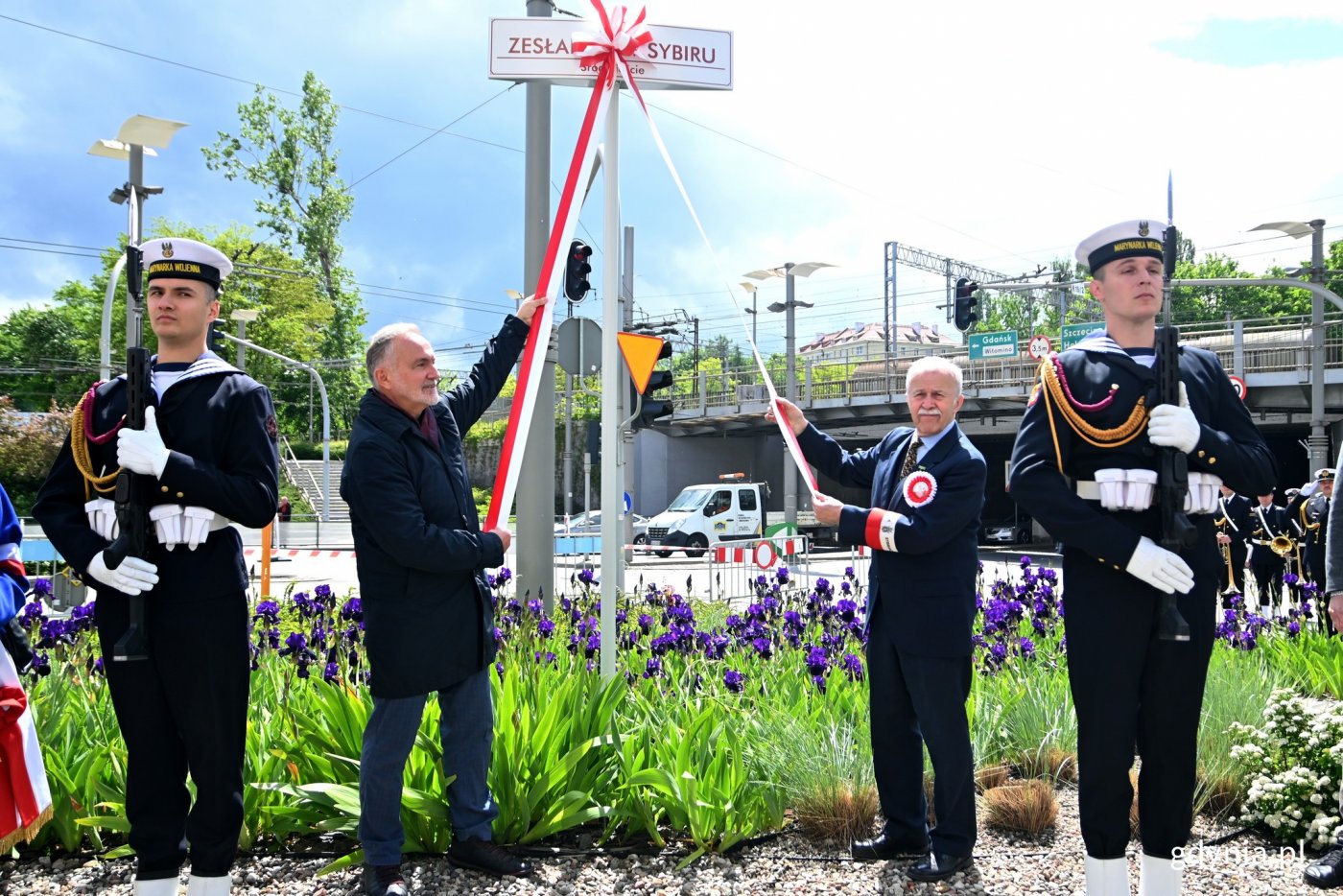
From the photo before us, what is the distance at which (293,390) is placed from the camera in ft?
183

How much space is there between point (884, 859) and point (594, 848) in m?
1.02

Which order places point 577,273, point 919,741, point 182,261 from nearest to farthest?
1. point 182,261
2. point 919,741
3. point 577,273

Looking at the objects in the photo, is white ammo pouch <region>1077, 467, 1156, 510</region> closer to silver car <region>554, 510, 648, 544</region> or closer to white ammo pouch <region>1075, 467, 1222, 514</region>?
white ammo pouch <region>1075, 467, 1222, 514</region>

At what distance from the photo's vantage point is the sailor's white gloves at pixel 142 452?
2957 millimetres

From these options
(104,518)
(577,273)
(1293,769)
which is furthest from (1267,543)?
(104,518)

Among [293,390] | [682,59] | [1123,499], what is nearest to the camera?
[1123,499]

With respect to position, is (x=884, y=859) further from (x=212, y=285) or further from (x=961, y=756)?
(x=212, y=285)

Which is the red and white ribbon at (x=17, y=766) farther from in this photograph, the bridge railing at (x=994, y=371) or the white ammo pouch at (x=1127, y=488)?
the bridge railing at (x=994, y=371)

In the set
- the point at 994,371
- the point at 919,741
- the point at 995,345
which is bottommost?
the point at 919,741

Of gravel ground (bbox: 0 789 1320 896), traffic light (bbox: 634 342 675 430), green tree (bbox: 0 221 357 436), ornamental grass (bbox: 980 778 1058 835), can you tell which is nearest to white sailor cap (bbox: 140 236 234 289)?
gravel ground (bbox: 0 789 1320 896)

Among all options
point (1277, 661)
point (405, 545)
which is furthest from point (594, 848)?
point (1277, 661)

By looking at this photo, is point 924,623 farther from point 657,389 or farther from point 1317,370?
point 1317,370

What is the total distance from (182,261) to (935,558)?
264cm

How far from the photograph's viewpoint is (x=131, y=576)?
295 cm
